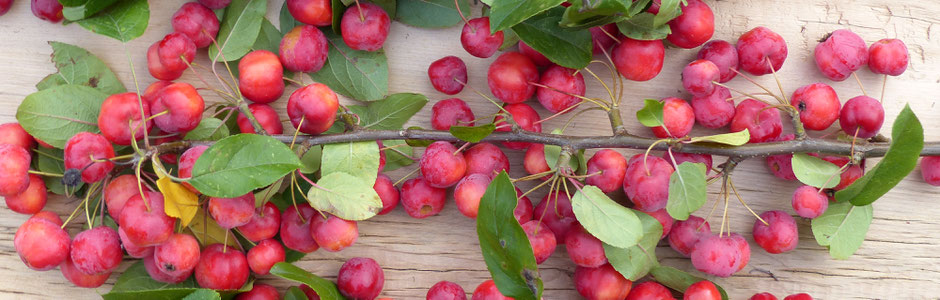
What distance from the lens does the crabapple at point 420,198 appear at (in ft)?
3.98

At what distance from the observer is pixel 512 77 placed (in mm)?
1221

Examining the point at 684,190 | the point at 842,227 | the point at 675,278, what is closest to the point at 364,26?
the point at 684,190

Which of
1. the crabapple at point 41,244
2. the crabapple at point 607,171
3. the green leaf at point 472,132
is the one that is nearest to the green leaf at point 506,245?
the green leaf at point 472,132

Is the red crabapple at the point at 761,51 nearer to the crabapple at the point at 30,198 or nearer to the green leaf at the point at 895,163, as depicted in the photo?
the green leaf at the point at 895,163

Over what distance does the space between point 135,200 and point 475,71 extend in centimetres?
64

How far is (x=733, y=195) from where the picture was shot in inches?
52.6

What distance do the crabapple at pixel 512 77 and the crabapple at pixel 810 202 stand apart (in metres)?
0.53

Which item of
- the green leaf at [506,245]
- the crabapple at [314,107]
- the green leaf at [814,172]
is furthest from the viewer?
the green leaf at [814,172]

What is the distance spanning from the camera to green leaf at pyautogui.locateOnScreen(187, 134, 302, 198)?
1.02 meters

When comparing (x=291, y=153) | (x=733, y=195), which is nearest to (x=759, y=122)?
(x=733, y=195)

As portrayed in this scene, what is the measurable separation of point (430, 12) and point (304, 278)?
1.79ft

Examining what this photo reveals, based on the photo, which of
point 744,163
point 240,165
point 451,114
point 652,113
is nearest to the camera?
point 240,165

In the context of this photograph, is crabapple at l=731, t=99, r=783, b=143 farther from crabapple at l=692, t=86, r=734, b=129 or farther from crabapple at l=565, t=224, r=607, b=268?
crabapple at l=565, t=224, r=607, b=268

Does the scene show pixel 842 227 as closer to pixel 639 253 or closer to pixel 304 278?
pixel 639 253
